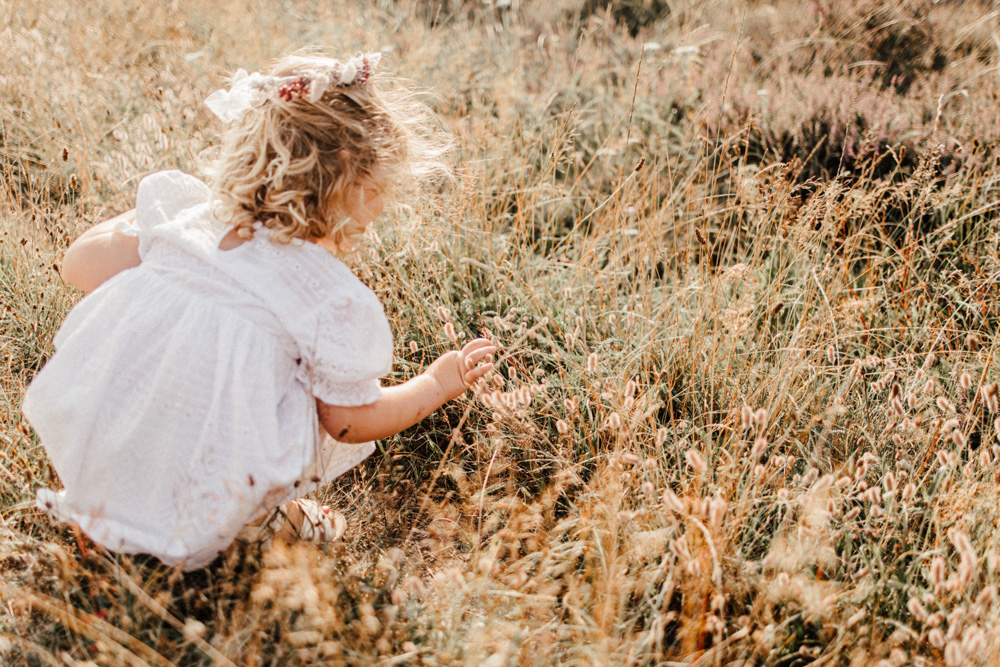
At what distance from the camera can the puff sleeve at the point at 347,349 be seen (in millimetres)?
1509

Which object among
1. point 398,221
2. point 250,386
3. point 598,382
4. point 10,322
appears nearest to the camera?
point 250,386

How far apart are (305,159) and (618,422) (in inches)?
36.5

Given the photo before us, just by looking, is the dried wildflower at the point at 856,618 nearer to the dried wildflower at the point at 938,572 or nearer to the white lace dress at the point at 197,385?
the dried wildflower at the point at 938,572

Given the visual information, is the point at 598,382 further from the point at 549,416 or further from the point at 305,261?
the point at 305,261

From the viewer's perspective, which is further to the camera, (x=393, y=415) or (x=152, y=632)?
(x=393, y=415)

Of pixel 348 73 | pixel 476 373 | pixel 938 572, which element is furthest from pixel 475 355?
pixel 938 572

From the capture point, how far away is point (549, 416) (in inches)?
81.1

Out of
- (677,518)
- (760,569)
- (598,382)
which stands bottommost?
(760,569)

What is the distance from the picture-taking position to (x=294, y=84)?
4.94 ft

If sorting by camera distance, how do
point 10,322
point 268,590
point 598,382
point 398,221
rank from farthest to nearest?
point 398,221, point 10,322, point 598,382, point 268,590

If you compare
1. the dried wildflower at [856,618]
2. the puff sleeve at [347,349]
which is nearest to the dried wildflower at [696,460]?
the dried wildflower at [856,618]

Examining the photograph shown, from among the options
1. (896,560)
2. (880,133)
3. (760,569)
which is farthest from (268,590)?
(880,133)

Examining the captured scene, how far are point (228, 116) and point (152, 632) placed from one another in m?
1.13

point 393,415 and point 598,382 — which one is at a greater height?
point 393,415
